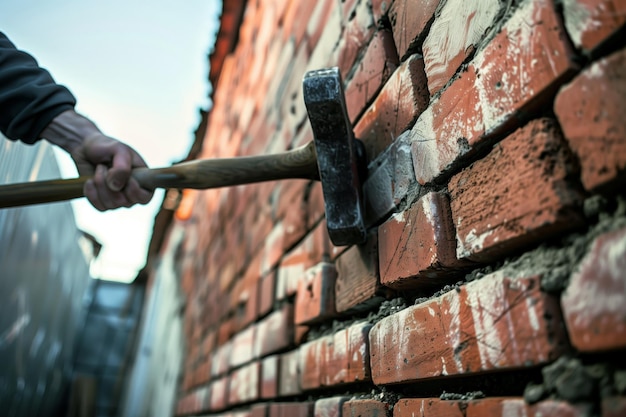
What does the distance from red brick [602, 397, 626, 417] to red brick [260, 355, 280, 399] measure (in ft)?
2.98

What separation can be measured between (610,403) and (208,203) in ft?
9.42

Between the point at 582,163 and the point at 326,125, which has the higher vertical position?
the point at 326,125

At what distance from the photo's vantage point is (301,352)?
106 centimetres

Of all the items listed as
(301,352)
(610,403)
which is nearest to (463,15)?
(610,403)

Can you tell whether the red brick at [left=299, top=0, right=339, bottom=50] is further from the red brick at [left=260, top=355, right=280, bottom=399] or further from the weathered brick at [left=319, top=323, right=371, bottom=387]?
the red brick at [left=260, top=355, right=280, bottom=399]

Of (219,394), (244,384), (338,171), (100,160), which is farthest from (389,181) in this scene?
(219,394)

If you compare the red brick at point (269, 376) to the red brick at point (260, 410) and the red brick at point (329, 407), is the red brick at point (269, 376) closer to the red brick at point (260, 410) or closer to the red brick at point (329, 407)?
the red brick at point (260, 410)

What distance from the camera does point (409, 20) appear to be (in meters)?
0.76

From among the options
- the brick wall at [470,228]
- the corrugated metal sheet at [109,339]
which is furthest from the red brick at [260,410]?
the corrugated metal sheet at [109,339]

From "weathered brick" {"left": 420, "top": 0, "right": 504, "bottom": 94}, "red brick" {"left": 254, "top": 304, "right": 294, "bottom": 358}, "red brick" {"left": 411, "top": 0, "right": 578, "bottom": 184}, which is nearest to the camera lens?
"red brick" {"left": 411, "top": 0, "right": 578, "bottom": 184}

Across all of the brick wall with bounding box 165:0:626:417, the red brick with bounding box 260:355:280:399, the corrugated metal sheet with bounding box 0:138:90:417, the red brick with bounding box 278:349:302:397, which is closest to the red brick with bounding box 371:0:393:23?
the brick wall with bounding box 165:0:626:417

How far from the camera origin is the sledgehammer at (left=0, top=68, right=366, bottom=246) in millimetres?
737

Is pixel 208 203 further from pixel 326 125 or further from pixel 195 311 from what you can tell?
pixel 326 125

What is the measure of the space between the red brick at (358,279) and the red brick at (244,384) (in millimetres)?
563
